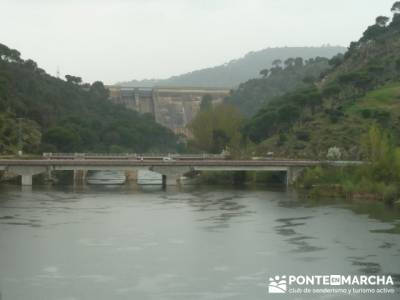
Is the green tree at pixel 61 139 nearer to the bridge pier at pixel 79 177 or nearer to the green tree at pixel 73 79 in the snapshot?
the bridge pier at pixel 79 177

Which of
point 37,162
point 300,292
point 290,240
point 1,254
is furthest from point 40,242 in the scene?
point 37,162

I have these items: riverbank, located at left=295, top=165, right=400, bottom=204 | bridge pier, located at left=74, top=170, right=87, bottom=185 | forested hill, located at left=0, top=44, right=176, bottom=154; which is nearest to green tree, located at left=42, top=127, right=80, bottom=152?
forested hill, located at left=0, top=44, right=176, bottom=154

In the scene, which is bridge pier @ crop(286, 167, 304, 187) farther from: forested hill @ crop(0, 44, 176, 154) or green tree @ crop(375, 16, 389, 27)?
green tree @ crop(375, 16, 389, 27)

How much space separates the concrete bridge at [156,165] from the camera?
8781 centimetres

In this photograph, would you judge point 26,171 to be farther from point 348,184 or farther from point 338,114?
point 338,114

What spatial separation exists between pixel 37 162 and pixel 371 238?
52707 millimetres

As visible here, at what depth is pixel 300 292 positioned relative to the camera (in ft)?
105

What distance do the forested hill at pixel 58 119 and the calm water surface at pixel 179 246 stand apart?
47.2 m

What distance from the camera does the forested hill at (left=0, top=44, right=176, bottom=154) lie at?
11206cm

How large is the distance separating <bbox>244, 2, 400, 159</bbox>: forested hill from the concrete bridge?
9.88 m

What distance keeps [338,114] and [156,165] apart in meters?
36.1

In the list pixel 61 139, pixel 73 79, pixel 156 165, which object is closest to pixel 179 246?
pixel 156 165

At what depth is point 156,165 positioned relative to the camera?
296ft

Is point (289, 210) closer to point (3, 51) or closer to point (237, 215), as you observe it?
point (237, 215)
